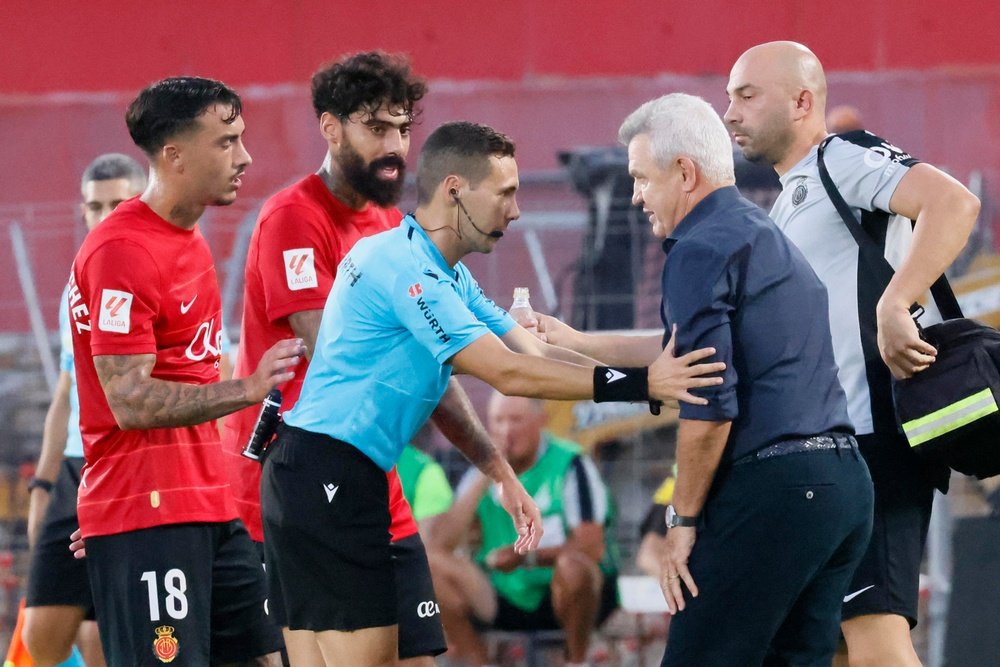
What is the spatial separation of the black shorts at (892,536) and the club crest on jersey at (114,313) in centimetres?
197

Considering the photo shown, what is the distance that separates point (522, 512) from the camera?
153 inches

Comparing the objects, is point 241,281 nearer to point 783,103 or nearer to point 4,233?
point 4,233

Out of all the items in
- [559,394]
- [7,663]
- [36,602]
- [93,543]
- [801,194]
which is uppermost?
[801,194]

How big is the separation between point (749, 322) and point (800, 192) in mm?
990

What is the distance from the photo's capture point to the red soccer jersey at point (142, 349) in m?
3.56

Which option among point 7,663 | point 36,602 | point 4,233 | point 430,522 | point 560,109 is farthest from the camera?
point 560,109

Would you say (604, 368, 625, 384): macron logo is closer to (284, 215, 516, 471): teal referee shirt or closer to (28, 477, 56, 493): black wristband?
(284, 215, 516, 471): teal referee shirt

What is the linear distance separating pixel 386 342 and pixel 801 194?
4.19ft

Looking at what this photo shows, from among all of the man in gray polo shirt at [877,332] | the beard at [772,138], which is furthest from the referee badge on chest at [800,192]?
the beard at [772,138]

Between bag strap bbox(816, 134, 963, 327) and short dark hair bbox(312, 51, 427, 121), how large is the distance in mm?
1212

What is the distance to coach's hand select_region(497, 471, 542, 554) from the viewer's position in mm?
3846

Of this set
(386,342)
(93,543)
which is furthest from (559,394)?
(93,543)

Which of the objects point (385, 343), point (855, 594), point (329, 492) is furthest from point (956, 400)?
point (329, 492)

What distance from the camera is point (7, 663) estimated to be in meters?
5.25
